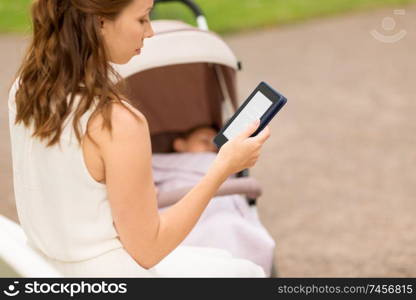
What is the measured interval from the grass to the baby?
395 cm

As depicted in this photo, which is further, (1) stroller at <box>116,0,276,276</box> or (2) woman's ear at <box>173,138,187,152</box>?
(2) woman's ear at <box>173,138,187,152</box>

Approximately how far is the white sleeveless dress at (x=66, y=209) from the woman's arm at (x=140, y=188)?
38 millimetres

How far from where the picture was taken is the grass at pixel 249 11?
284 inches

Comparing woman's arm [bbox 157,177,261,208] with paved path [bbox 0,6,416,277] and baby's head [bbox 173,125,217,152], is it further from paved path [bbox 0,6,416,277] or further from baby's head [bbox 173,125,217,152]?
paved path [bbox 0,6,416,277]

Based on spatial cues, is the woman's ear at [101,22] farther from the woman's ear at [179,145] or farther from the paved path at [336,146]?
the paved path at [336,146]

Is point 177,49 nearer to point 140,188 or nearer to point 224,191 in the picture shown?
point 224,191

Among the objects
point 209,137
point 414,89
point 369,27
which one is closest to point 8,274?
point 209,137

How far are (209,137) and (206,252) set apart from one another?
1260 millimetres

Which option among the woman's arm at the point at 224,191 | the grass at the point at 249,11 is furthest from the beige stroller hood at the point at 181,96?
the grass at the point at 249,11

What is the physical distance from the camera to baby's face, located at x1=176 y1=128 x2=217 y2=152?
3408mm

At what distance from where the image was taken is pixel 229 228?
102 inches

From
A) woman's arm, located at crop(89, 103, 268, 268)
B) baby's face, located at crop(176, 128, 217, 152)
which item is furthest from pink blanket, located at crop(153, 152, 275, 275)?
woman's arm, located at crop(89, 103, 268, 268)

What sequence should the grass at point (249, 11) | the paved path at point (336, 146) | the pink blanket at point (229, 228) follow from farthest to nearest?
the grass at point (249, 11)
the paved path at point (336, 146)
the pink blanket at point (229, 228)

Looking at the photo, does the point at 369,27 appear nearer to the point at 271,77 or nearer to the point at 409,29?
the point at 409,29
